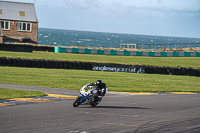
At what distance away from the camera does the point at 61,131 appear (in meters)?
8.23

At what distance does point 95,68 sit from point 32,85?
38.2 ft

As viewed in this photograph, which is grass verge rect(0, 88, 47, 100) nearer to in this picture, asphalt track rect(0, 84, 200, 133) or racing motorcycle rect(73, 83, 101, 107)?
asphalt track rect(0, 84, 200, 133)

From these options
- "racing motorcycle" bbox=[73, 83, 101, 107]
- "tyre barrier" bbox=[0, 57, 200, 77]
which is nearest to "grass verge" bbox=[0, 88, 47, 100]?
"racing motorcycle" bbox=[73, 83, 101, 107]

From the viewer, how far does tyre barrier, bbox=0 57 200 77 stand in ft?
95.6

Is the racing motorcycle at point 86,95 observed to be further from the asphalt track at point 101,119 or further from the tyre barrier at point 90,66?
the tyre barrier at point 90,66

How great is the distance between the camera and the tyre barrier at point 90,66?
95.6 ft

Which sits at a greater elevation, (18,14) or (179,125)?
(18,14)

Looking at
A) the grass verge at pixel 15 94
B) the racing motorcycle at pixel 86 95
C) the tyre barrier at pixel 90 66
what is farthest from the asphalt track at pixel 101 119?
the tyre barrier at pixel 90 66

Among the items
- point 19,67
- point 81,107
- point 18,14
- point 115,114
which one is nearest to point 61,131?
point 115,114

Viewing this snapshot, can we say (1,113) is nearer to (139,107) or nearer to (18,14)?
(139,107)

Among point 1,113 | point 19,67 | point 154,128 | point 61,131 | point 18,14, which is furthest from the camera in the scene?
point 18,14

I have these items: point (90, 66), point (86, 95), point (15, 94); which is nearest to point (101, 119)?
point (86, 95)

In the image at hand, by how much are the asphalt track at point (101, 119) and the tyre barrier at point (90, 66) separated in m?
16.8

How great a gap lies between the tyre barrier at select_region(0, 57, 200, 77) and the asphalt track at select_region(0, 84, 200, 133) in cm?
1678
